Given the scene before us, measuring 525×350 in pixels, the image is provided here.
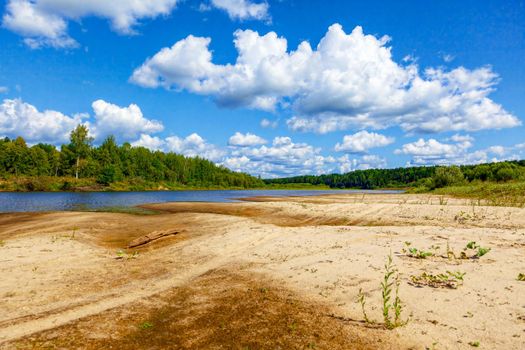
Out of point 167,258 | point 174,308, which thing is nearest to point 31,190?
point 167,258

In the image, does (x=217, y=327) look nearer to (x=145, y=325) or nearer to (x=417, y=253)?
(x=145, y=325)

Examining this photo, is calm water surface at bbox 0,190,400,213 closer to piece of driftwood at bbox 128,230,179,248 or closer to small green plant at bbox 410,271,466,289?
piece of driftwood at bbox 128,230,179,248

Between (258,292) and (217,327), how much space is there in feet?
7.60

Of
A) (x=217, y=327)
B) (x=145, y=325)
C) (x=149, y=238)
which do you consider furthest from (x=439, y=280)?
(x=149, y=238)

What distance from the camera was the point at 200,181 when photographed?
6841 inches

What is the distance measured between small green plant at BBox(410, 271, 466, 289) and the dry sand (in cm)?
18

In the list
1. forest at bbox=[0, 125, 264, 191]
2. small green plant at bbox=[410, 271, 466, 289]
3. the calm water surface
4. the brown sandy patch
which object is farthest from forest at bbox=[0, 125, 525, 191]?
the brown sandy patch

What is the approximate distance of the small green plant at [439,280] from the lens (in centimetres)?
811

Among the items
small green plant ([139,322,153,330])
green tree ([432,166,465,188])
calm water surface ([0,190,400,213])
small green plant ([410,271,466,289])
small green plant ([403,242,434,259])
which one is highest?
green tree ([432,166,465,188])

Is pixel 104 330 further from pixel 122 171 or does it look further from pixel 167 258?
pixel 122 171

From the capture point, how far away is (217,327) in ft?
22.1

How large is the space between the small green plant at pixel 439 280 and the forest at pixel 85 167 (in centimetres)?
11387

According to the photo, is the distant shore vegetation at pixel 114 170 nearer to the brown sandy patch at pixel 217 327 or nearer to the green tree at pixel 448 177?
the green tree at pixel 448 177

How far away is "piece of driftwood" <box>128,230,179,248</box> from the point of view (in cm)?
1684
